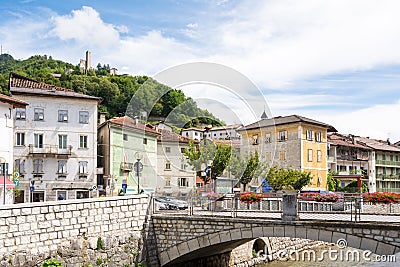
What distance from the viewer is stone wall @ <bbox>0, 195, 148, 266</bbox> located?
15.9m

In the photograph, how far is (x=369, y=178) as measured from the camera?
70.8 meters

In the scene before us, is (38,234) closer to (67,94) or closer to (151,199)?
(151,199)

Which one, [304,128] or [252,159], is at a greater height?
[304,128]

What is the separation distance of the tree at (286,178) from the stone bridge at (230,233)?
24719mm

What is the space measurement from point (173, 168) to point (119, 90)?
39394 millimetres

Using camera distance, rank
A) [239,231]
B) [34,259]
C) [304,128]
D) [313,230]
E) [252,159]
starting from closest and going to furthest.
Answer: [34,259] < [313,230] < [239,231] < [252,159] < [304,128]

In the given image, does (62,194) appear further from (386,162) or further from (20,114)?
(386,162)

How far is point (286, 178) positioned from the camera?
48.5m

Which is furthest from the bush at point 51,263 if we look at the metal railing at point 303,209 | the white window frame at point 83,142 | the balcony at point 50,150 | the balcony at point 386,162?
the balcony at point 386,162

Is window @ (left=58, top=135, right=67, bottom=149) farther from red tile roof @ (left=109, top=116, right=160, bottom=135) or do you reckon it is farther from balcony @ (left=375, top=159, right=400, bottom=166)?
balcony @ (left=375, top=159, right=400, bottom=166)

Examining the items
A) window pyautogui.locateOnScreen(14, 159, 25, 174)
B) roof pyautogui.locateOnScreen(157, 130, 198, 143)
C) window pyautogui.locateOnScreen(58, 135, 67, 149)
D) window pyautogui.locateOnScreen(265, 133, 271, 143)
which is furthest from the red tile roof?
window pyautogui.locateOnScreen(265, 133, 271, 143)

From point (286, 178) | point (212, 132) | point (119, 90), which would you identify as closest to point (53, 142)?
point (212, 132)

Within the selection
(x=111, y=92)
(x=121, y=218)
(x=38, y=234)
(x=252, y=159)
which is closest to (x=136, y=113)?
(x=252, y=159)

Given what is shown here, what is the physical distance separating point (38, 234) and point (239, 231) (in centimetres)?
729
